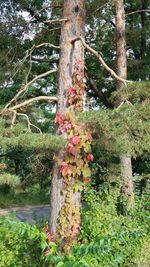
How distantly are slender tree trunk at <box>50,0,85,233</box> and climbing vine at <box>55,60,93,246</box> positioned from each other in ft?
0.21

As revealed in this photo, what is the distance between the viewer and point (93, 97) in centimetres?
1188

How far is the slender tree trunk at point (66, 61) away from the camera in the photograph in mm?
5082

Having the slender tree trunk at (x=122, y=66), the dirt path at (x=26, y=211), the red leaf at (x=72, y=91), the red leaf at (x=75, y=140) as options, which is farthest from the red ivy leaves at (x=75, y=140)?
the dirt path at (x=26, y=211)

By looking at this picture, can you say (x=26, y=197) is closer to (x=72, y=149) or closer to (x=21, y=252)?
(x=21, y=252)

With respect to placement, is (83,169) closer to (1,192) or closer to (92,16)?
(92,16)

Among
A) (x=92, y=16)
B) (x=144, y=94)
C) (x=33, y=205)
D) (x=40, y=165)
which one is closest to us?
(x=144, y=94)

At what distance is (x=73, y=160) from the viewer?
495 cm

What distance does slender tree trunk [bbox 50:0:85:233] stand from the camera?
508 centimetres

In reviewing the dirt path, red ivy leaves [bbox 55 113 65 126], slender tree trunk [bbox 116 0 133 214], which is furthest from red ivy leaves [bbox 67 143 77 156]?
the dirt path

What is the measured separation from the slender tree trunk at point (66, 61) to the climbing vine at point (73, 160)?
0.21 ft

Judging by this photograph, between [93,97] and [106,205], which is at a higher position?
[93,97]

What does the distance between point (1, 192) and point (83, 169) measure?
10847 millimetres

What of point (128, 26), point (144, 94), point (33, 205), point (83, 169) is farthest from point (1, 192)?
point (144, 94)

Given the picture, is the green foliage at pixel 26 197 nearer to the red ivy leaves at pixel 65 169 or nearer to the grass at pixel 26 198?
the grass at pixel 26 198
